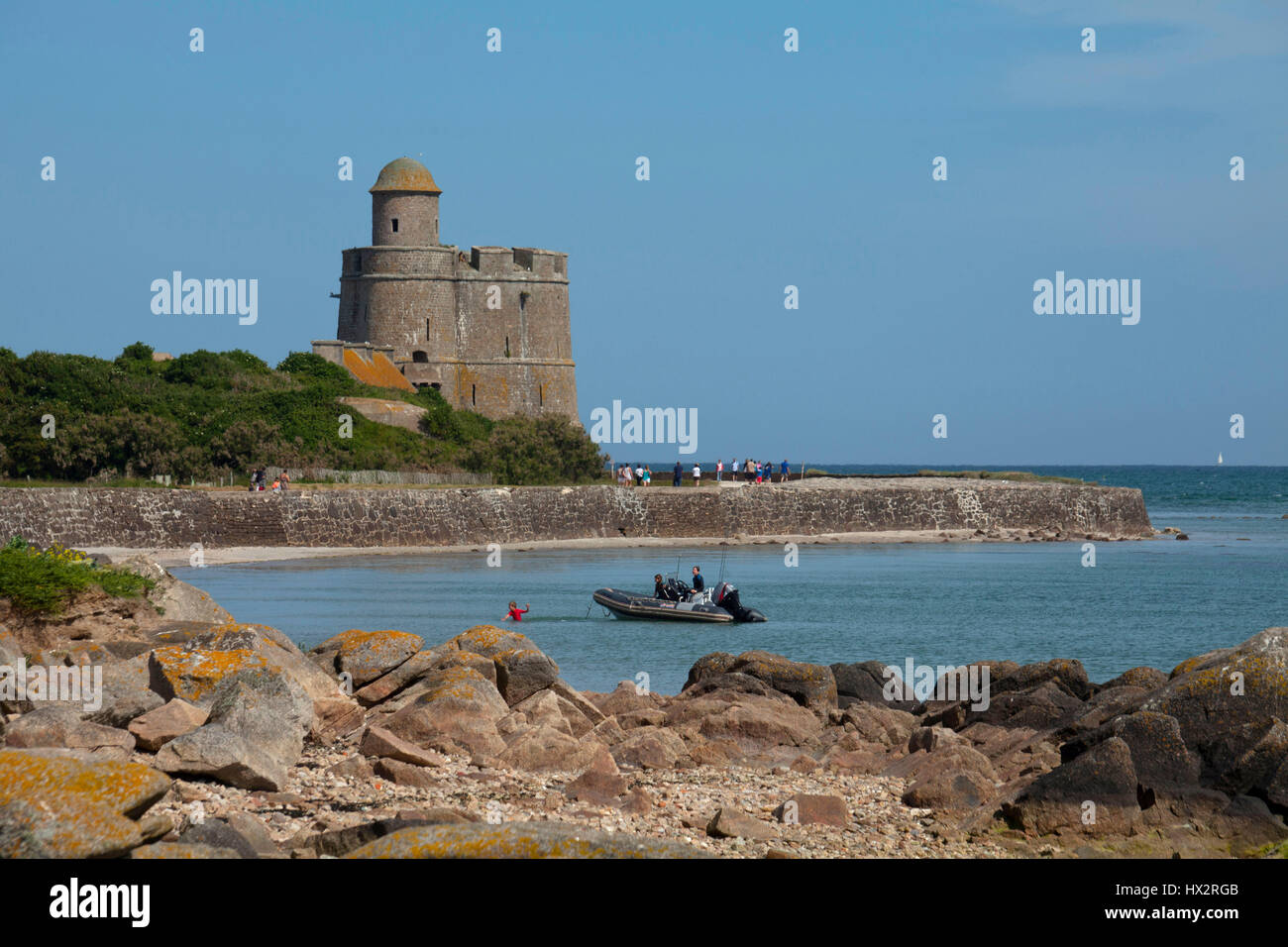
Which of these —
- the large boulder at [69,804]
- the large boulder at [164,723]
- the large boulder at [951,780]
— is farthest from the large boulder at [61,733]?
the large boulder at [951,780]

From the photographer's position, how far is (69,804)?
6.48 m

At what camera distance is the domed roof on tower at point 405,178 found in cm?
5838

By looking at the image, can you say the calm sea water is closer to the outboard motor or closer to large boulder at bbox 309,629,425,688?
the outboard motor

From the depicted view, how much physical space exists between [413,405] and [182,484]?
39.5ft

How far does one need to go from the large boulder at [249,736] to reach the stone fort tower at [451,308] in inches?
1854

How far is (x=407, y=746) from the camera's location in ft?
34.6

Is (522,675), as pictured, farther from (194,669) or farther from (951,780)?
(951,780)

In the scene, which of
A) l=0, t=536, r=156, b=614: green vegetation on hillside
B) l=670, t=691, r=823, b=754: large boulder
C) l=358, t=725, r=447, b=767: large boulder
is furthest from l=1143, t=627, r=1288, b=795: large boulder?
l=0, t=536, r=156, b=614: green vegetation on hillside

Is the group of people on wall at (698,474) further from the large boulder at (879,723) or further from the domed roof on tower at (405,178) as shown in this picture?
the large boulder at (879,723)

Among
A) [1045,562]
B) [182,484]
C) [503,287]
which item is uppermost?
[503,287]

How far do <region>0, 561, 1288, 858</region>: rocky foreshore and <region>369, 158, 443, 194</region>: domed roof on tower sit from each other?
46485 millimetres

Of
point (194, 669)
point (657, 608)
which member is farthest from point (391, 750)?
point (657, 608)
